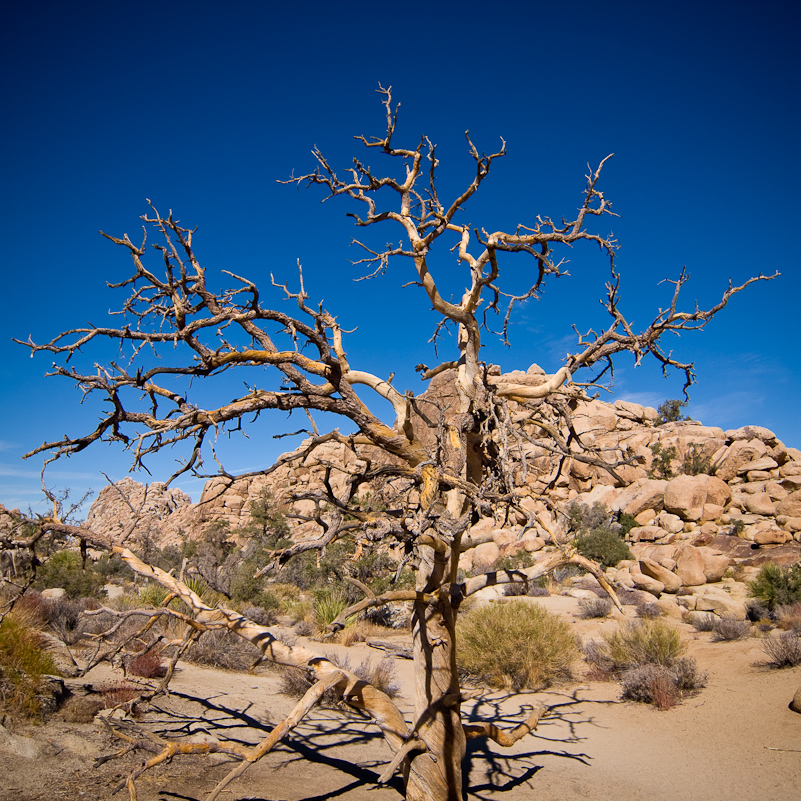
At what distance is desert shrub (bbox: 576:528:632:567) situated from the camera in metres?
22.3

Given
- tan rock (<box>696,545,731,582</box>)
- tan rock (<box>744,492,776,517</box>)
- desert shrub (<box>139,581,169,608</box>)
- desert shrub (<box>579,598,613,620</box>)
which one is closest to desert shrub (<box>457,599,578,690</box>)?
desert shrub (<box>579,598,613,620</box>)

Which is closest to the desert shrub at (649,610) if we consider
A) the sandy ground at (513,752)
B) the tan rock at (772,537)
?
the sandy ground at (513,752)

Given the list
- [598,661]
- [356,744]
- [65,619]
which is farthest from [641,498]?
[65,619]

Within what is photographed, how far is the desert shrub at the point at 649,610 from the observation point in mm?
13398

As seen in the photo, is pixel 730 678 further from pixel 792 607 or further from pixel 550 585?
pixel 550 585

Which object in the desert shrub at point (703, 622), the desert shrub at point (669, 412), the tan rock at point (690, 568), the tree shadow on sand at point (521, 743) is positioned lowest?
the tree shadow on sand at point (521, 743)

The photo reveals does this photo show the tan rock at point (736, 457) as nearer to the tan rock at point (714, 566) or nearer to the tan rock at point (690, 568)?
the tan rock at point (714, 566)

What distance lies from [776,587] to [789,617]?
6.37ft

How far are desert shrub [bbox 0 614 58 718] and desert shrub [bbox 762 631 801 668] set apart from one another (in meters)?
11.3

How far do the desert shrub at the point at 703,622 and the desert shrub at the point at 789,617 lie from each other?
1327 millimetres

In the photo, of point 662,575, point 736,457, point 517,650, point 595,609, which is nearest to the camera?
point 517,650

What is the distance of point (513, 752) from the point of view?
676cm

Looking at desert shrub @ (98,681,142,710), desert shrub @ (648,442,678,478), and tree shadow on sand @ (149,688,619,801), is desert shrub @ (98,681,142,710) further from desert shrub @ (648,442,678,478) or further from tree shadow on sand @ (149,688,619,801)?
desert shrub @ (648,442,678,478)

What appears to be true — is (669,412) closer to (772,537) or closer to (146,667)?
(772,537)
